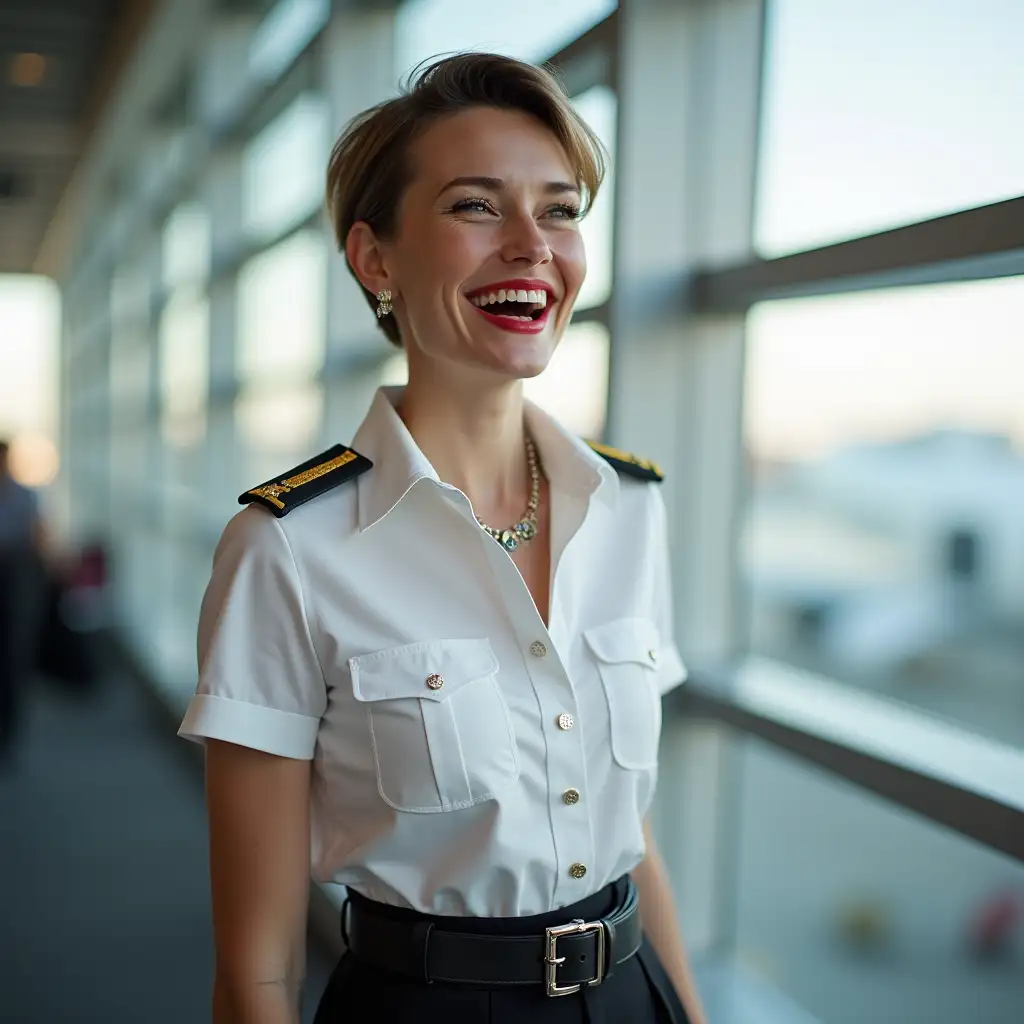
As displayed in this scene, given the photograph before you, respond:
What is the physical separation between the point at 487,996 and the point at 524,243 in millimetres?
827

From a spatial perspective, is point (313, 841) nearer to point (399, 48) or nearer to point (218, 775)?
point (218, 775)

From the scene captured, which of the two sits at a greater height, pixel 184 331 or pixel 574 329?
pixel 184 331

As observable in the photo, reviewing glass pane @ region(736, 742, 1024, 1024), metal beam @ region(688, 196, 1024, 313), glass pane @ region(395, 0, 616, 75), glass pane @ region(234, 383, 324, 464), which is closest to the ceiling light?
glass pane @ region(234, 383, 324, 464)

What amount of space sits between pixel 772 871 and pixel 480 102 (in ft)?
58.3

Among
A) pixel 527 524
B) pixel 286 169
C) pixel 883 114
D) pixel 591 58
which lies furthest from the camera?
pixel 286 169

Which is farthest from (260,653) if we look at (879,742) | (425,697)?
(879,742)

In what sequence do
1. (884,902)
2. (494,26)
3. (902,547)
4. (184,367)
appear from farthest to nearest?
(902,547), (884,902), (184,367), (494,26)

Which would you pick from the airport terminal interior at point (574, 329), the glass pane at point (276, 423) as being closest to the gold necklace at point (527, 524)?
the airport terminal interior at point (574, 329)

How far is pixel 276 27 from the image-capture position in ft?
14.6

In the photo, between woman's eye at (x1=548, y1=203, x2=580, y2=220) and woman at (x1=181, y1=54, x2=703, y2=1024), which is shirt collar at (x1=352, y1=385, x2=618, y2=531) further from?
woman's eye at (x1=548, y1=203, x2=580, y2=220)

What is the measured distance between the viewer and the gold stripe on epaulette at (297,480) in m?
1.18

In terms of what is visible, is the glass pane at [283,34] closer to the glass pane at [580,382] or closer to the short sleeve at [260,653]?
the glass pane at [580,382]

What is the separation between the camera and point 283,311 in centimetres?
455

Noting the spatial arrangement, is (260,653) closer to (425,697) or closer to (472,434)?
(425,697)
